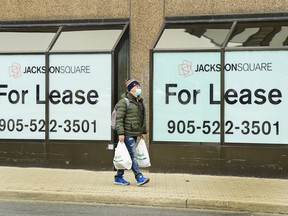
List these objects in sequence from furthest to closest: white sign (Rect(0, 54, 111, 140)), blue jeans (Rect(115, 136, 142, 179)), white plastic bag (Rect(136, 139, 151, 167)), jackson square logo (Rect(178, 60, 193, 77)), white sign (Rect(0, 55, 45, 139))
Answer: white sign (Rect(0, 55, 45, 139))
white sign (Rect(0, 54, 111, 140))
jackson square logo (Rect(178, 60, 193, 77))
white plastic bag (Rect(136, 139, 151, 167))
blue jeans (Rect(115, 136, 142, 179))

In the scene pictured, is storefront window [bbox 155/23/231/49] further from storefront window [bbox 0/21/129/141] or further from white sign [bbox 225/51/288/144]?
storefront window [bbox 0/21/129/141]

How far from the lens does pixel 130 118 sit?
8.53 metres

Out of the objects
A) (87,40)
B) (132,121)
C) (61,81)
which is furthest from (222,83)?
(61,81)

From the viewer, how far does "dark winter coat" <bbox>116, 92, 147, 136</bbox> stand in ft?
27.7

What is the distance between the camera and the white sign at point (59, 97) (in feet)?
33.9

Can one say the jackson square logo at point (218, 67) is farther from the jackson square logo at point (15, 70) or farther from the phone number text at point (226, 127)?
the jackson square logo at point (15, 70)

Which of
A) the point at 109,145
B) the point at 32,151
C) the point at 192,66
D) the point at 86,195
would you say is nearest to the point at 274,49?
the point at 192,66

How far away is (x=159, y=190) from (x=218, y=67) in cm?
301

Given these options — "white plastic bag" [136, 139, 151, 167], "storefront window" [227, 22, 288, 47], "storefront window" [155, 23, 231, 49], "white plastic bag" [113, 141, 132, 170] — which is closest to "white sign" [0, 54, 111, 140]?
"storefront window" [155, 23, 231, 49]

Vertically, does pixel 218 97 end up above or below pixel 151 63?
below

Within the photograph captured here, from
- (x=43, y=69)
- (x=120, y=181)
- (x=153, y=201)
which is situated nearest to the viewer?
(x=153, y=201)

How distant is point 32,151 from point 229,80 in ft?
14.8

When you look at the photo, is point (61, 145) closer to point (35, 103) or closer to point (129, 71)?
point (35, 103)

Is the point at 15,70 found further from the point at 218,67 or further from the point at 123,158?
the point at 218,67
